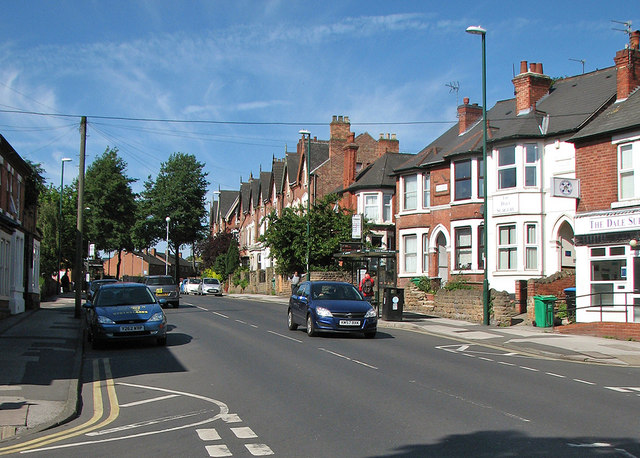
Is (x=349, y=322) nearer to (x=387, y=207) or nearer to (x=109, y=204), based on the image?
(x=387, y=207)

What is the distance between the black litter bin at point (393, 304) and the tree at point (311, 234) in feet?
49.8

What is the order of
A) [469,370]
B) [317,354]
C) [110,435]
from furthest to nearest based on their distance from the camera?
[317,354]
[469,370]
[110,435]

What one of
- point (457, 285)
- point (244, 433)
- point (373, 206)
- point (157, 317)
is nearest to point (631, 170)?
point (457, 285)

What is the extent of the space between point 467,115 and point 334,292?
18.9m

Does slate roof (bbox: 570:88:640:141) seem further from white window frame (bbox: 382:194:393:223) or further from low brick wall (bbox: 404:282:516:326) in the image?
white window frame (bbox: 382:194:393:223)

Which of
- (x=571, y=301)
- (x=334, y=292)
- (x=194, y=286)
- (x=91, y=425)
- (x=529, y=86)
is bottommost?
(x=91, y=425)

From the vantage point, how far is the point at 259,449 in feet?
23.4

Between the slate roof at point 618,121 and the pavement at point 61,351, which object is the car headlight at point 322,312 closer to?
the pavement at point 61,351

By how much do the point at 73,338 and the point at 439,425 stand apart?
44.2 ft

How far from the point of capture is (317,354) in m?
15.4

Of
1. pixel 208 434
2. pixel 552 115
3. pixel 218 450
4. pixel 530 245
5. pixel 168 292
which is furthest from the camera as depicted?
pixel 168 292

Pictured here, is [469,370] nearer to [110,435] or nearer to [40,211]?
[110,435]

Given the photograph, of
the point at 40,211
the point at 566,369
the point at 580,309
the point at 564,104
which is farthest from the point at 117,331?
the point at 40,211

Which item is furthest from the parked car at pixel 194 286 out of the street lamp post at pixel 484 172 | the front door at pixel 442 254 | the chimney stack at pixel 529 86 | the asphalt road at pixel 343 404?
the asphalt road at pixel 343 404
